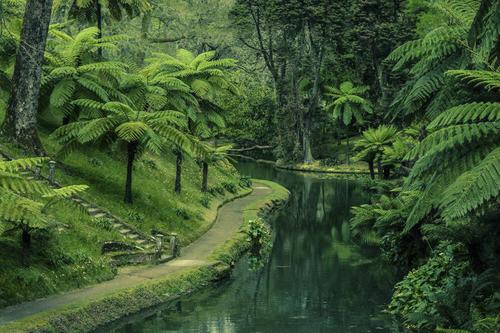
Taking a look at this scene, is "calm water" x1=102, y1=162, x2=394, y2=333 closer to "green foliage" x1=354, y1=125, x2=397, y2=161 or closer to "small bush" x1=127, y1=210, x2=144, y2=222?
"small bush" x1=127, y1=210, x2=144, y2=222

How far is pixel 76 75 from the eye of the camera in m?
28.2

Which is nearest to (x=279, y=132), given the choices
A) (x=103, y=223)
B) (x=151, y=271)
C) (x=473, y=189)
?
(x=103, y=223)

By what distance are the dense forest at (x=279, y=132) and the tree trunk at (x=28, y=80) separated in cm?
5

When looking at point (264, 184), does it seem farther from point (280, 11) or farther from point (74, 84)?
point (74, 84)

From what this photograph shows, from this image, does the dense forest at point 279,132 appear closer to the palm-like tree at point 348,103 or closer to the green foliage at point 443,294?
the green foliage at point 443,294

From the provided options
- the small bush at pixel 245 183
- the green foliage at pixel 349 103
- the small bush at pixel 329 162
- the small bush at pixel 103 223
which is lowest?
the small bush at pixel 103 223

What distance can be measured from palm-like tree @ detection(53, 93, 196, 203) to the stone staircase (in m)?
2.04

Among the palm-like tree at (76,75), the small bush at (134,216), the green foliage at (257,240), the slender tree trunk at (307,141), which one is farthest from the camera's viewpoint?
the slender tree trunk at (307,141)

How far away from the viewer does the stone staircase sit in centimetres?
2239

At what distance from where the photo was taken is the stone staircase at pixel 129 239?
22391 mm

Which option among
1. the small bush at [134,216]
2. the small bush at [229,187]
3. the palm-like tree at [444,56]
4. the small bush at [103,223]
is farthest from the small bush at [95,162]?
the palm-like tree at [444,56]

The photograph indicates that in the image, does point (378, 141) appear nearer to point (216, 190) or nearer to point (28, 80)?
point (216, 190)

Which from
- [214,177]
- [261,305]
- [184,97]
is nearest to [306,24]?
[214,177]

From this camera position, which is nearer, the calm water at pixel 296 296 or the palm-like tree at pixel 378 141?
the calm water at pixel 296 296
